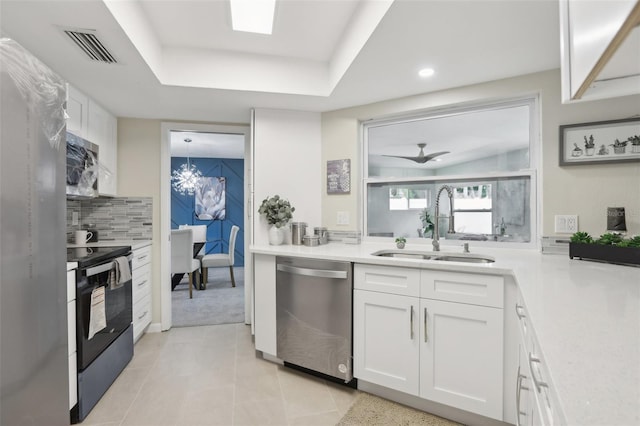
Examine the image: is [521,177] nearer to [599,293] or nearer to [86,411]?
[599,293]

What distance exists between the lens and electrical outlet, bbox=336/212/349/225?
285cm

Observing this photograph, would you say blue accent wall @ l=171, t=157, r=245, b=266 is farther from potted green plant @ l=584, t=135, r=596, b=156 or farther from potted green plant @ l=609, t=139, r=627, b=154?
potted green plant @ l=609, t=139, r=627, b=154

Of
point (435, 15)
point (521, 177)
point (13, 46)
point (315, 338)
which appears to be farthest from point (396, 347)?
point (13, 46)

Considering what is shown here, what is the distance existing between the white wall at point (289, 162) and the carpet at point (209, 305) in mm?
1342

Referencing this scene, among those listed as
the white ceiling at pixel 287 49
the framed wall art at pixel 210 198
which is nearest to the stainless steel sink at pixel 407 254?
the white ceiling at pixel 287 49

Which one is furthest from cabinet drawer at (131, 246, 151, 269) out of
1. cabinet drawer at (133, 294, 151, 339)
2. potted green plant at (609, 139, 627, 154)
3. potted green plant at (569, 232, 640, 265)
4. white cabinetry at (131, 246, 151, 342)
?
potted green plant at (609, 139, 627, 154)

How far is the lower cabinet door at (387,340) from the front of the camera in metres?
1.90

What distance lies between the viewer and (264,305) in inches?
99.1

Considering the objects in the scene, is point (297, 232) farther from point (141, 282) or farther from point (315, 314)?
point (141, 282)

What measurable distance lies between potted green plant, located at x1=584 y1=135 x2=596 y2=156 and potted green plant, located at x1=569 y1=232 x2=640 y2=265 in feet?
1.81

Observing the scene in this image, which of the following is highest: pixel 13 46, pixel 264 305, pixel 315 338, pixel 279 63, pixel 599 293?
pixel 279 63

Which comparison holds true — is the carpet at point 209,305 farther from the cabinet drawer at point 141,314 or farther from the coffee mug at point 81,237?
the coffee mug at point 81,237

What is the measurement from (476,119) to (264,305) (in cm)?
220

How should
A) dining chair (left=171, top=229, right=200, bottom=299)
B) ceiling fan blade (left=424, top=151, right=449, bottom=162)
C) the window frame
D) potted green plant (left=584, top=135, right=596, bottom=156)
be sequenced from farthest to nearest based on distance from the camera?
dining chair (left=171, top=229, right=200, bottom=299) → ceiling fan blade (left=424, top=151, right=449, bottom=162) → the window frame → potted green plant (left=584, top=135, right=596, bottom=156)
